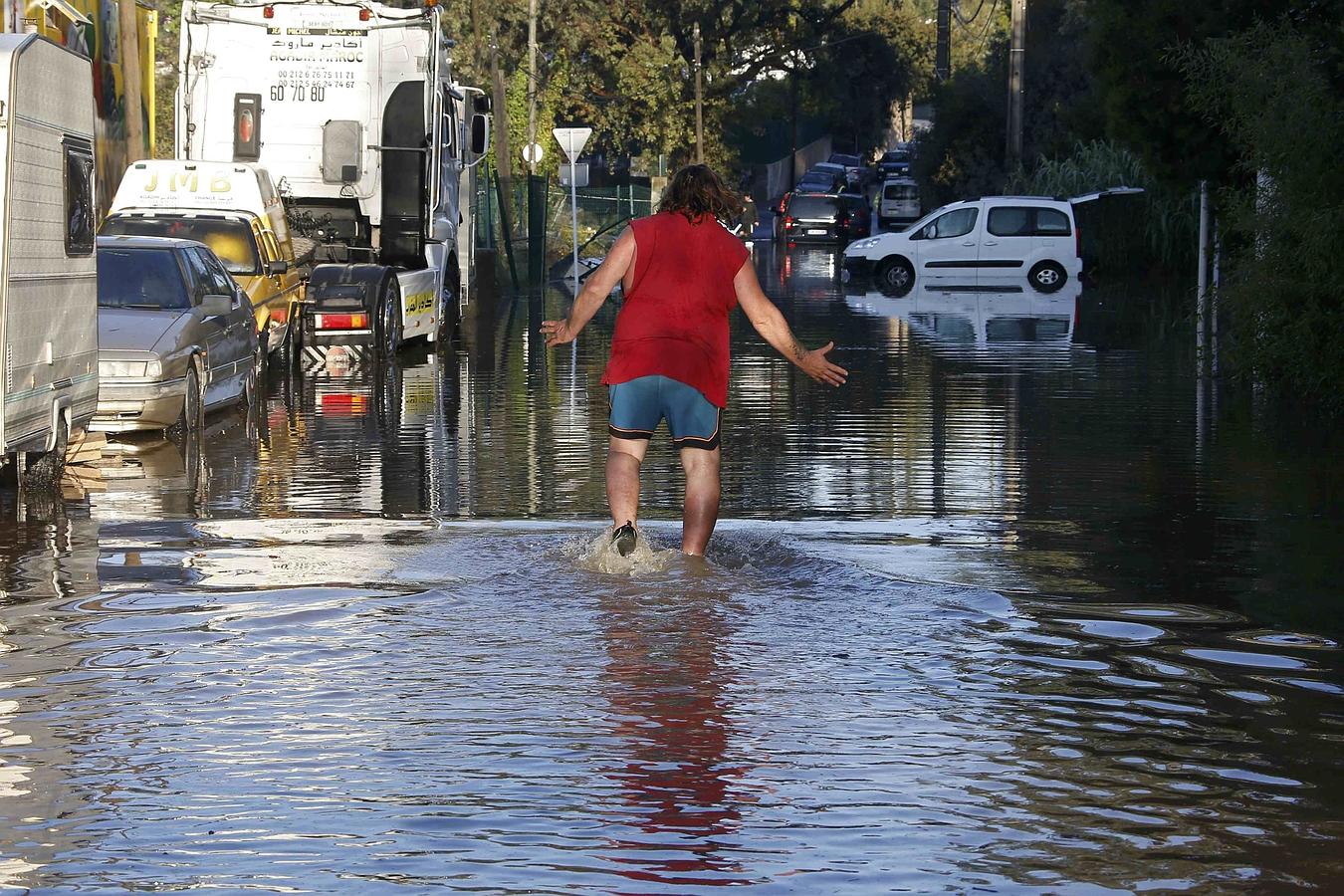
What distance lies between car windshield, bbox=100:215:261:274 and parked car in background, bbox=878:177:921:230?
4638 cm

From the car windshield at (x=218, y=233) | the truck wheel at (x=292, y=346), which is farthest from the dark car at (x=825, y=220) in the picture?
the car windshield at (x=218, y=233)

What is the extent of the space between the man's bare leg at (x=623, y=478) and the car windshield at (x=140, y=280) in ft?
24.2

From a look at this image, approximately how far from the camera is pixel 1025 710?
6.92 metres

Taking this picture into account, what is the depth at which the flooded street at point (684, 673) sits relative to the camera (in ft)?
17.8

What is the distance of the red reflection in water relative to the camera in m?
5.36

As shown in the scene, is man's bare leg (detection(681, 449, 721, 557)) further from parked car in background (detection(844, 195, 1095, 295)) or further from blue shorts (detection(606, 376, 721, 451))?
parked car in background (detection(844, 195, 1095, 295))

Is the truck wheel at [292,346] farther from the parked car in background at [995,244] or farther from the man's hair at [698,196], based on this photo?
the parked car in background at [995,244]

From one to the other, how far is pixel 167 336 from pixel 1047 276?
25.6 metres

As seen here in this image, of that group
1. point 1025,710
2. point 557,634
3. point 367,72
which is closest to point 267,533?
point 557,634

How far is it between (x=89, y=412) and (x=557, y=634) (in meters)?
6.17

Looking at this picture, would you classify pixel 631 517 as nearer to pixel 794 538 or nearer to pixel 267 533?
pixel 794 538

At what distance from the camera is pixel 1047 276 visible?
3847 centimetres

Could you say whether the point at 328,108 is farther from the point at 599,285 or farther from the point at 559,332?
the point at 599,285

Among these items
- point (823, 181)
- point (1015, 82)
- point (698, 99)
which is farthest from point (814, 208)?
point (698, 99)
